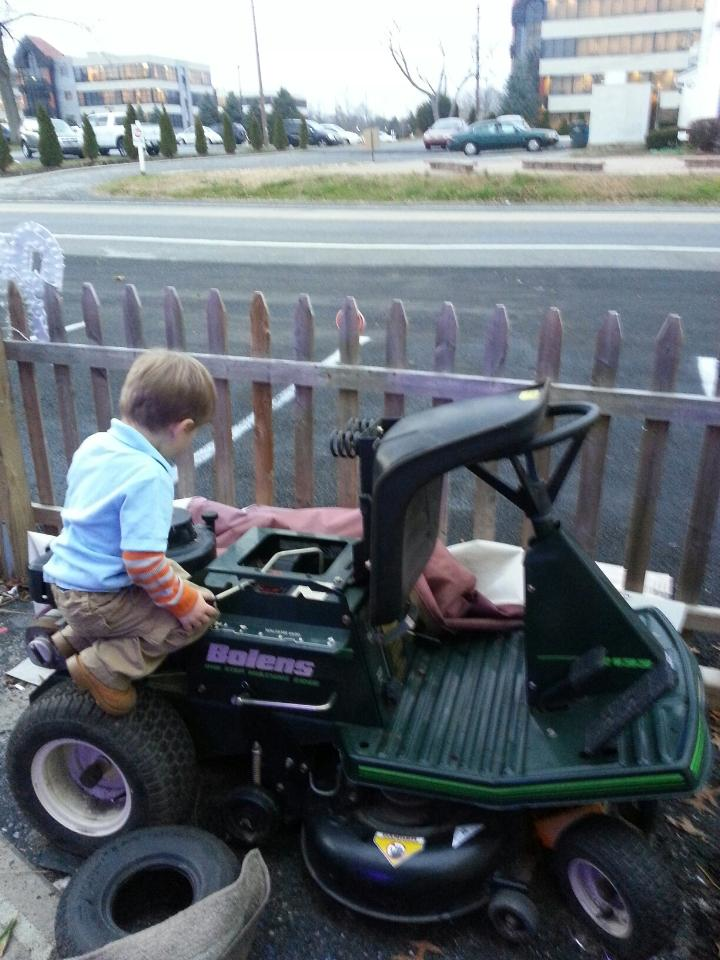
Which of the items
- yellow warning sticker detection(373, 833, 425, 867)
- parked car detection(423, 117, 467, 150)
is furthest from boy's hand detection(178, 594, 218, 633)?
parked car detection(423, 117, 467, 150)

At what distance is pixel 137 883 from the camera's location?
211cm

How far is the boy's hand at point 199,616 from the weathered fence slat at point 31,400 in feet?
7.06

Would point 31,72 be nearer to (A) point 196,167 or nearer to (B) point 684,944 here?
(A) point 196,167

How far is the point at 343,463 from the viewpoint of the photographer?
3461 mm

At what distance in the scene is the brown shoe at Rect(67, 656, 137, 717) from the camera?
215 cm

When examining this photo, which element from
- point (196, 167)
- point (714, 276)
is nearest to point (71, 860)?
point (714, 276)

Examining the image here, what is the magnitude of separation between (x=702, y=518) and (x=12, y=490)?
2981mm

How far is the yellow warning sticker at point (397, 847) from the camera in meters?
2.01

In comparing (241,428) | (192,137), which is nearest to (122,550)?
(241,428)

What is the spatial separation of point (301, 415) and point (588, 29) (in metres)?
75.0

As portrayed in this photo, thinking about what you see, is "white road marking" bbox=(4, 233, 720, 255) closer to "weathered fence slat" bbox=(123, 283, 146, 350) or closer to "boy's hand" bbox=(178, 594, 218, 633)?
"weathered fence slat" bbox=(123, 283, 146, 350)

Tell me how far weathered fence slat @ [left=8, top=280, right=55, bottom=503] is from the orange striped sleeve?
2.12 m

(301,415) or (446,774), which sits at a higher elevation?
(301,415)

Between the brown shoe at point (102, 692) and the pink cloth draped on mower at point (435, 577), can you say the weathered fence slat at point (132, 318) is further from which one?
the brown shoe at point (102, 692)
